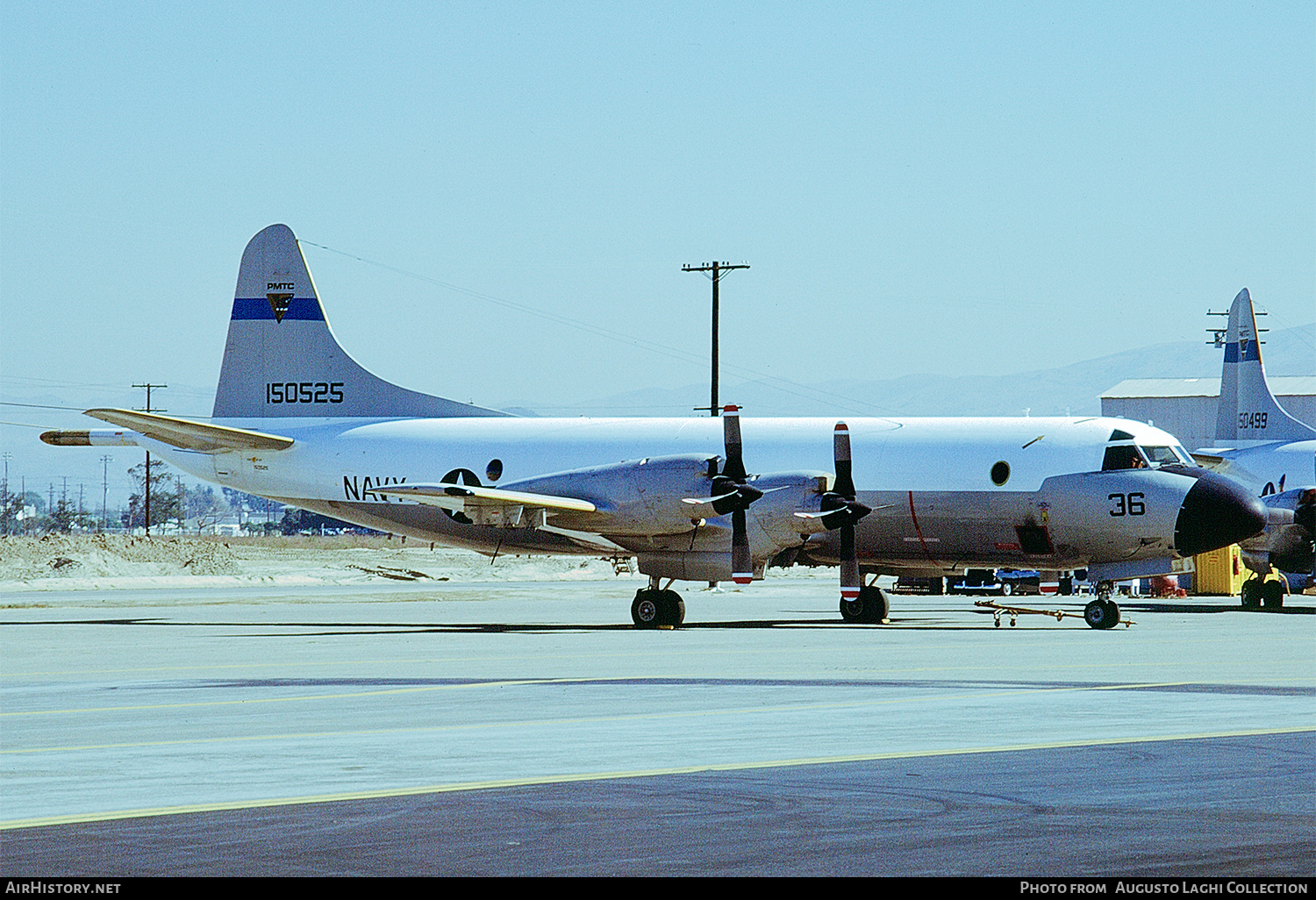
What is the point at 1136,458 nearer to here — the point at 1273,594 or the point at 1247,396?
the point at 1273,594

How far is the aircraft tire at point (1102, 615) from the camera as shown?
3425 cm

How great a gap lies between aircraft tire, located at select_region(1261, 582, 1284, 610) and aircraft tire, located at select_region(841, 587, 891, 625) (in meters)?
14.8

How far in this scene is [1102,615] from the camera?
3441 centimetres

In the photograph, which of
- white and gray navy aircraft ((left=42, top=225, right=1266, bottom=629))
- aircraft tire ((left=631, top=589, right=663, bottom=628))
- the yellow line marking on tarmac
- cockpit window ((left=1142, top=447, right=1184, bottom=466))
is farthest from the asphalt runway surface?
cockpit window ((left=1142, top=447, right=1184, bottom=466))

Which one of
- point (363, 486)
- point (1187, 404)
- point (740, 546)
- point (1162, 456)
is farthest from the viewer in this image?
point (1187, 404)

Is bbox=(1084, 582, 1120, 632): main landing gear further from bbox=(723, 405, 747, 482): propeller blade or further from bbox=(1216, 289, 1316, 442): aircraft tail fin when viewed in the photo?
bbox=(1216, 289, 1316, 442): aircraft tail fin

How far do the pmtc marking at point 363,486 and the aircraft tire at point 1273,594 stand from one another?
24309 mm

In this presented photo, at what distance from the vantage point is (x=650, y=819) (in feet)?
33.8

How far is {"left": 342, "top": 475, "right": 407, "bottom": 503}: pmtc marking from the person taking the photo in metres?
39.3

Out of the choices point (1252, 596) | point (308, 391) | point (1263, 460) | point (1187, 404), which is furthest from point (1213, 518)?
point (1187, 404)

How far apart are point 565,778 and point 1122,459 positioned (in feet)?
80.6

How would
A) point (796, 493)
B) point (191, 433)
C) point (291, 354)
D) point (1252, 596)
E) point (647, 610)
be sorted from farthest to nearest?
point (1252, 596) → point (291, 354) → point (191, 433) → point (647, 610) → point (796, 493)
